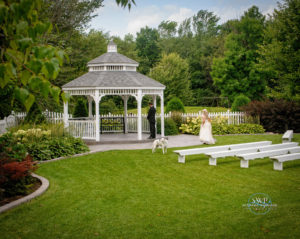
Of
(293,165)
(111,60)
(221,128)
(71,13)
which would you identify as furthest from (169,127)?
(71,13)

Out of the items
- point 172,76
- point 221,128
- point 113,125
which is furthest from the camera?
point 172,76

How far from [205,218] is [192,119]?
16.7 metres

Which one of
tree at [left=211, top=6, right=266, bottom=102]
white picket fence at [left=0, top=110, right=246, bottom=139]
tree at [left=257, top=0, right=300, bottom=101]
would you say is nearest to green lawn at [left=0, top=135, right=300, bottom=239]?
white picket fence at [left=0, top=110, right=246, bottom=139]

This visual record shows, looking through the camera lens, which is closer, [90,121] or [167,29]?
[90,121]

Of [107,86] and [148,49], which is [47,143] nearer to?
[107,86]

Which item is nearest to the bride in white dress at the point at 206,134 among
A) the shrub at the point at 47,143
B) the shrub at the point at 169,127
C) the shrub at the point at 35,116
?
the shrub at the point at 169,127

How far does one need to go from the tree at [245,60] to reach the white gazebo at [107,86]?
27123 mm

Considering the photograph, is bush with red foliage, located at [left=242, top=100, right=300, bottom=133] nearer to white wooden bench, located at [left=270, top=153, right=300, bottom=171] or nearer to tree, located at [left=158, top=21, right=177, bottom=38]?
white wooden bench, located at [left=270, top=153, right=300, bottom=171]

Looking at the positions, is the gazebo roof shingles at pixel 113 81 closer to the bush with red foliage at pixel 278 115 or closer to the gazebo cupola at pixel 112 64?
the gazebo cupola at pixel 112 64

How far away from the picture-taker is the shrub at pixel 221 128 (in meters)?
22.5

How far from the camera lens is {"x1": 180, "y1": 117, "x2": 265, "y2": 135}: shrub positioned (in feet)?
73.9

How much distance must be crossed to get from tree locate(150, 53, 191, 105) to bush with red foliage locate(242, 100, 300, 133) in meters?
21.6

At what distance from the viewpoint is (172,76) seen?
45.6 metres

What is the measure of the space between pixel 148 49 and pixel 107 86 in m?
49.5
